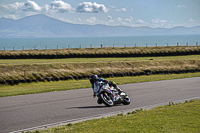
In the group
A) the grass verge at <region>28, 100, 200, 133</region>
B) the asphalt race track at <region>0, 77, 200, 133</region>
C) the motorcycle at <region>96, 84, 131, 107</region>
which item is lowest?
the asphalt race track at <region>0, 77, 200, 133</region>

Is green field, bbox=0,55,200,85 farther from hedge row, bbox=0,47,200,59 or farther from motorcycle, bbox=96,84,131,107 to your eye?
hedge row, bbox=0,47,200,59

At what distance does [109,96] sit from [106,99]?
0.19 meters

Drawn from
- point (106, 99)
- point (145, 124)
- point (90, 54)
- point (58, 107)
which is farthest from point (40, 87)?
point (90, 54)

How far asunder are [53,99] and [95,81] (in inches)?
144

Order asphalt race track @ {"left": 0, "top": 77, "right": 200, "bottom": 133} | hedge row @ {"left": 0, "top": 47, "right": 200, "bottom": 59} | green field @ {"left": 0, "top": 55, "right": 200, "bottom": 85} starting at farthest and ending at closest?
1. hedge row @ {"left": 0, "top": 47, "right": 200, "bottom": 59}
2. green field @ {"left": 0, "top": 55, "right": 200, "bottom": 85}
3. asphalt race track @ {"left": 0, "top": 77, "right": 200, "bottom": 133}

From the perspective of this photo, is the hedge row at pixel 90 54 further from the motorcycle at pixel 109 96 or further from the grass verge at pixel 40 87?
the motorcycle at pixel 109 96

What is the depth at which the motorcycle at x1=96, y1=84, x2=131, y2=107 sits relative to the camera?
44.6 feet

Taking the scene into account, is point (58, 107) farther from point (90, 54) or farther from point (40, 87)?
point (90, 54)

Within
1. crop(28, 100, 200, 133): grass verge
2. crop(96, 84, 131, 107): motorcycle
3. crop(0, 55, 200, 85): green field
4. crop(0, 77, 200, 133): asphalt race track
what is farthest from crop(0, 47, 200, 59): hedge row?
crop(28, 100, 200, 133): grass verge

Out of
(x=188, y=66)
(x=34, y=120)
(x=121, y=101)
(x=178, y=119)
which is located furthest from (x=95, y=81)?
(x=188, y=66)

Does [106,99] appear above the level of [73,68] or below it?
below

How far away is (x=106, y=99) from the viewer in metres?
13.8

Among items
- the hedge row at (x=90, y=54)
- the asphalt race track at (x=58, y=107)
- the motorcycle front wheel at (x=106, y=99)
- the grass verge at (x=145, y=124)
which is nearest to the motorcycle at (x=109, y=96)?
the motorcycle front wheel at (x=106, y=99)

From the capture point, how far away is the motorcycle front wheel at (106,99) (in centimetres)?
1368
